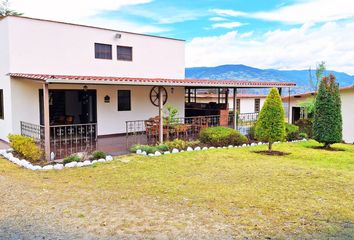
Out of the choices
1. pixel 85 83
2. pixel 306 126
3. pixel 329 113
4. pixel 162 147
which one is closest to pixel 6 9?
pixel 85 83

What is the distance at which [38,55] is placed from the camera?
42.3 ft

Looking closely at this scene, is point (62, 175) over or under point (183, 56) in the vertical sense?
under

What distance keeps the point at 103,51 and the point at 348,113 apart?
14.1m

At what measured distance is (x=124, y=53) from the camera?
15.5m

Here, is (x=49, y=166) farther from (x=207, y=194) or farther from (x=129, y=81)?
(x=207, y=194)

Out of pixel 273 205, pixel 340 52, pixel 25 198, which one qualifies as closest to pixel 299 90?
pixel 340 52

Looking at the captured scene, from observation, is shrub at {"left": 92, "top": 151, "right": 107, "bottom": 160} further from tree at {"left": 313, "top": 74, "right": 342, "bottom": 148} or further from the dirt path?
tree at {"left": 313, "top": 74, "right": 342, "bottom": 148}

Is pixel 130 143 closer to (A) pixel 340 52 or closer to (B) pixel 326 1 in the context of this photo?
(B) pixel 326 1

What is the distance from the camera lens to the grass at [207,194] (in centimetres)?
532

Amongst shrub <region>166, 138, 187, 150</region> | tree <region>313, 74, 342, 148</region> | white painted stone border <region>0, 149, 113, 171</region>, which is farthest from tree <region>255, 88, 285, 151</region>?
white painted stone border <region>0, 149, 113, 171</region>

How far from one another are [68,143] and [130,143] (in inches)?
94.5

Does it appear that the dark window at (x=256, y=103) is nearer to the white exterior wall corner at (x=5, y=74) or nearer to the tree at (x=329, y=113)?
the tree at (x=329, y=113)

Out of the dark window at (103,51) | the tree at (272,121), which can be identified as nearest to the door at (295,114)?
the tree at (272,121)

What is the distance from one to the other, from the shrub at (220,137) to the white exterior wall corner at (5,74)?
25.0ft
